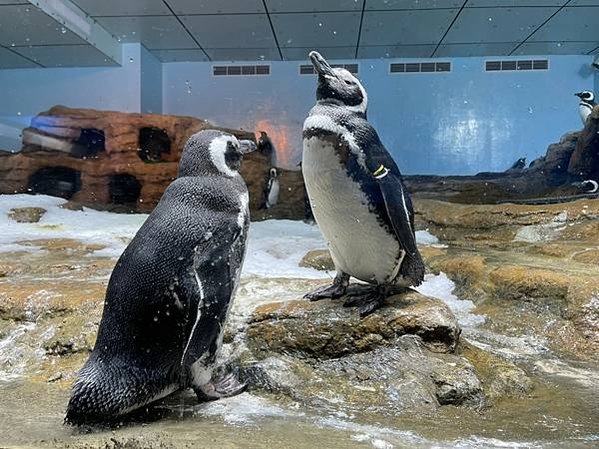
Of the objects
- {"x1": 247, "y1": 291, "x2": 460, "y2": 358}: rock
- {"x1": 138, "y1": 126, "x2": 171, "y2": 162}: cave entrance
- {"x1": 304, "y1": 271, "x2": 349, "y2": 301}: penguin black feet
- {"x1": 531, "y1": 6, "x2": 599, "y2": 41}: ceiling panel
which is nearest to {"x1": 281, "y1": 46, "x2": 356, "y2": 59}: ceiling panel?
{"x1": 138, "y1": 126, "x2": 171, "y2": 162}: cave entrance

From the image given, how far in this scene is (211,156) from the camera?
1.73 m

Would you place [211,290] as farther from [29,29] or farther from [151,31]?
[29,29]

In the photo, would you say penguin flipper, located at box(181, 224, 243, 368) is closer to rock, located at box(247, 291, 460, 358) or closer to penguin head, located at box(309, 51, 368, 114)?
rock, located at box(247, 291, 460, 358)

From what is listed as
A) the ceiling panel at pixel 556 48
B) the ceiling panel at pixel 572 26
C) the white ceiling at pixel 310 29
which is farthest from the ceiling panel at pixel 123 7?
the ceiling panel at pixel 572 26

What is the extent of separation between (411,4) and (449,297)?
358 centimetres

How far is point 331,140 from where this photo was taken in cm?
200

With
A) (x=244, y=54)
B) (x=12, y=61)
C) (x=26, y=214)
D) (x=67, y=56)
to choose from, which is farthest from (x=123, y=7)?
(x=26, y=214)

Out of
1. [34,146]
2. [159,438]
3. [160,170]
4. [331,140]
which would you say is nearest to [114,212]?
[160,170]

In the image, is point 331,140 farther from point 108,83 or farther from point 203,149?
point 108,83

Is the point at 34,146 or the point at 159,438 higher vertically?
the point at 34,146

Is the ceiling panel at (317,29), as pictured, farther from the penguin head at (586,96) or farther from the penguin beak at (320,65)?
the penguin beak at (320,65)

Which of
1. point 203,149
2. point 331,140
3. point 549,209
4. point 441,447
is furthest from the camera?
point 549,209

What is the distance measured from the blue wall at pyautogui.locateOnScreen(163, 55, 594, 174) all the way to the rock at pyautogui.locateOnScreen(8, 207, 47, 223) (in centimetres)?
208

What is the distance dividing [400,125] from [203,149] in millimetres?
4888
